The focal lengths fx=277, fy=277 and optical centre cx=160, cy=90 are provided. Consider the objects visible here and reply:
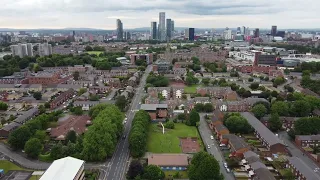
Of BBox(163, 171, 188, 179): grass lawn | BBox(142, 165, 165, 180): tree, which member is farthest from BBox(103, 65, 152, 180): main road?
BBox(163, 171, 188, 179): grass lawn

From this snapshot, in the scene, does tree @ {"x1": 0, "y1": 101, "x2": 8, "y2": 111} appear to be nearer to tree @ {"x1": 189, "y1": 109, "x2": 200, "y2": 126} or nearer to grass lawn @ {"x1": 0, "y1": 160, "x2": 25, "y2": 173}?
grass lawn @ {"x1": 0, "y1": 160, "x2": 25, "y2": 173}

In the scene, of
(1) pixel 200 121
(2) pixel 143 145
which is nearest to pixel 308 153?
(1) pixel 200 121

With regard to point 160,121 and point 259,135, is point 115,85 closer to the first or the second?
point 160,121

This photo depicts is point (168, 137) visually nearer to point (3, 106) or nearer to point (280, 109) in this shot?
point (280, 109)

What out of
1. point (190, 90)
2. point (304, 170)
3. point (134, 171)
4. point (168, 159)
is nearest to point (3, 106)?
point (134, 171)

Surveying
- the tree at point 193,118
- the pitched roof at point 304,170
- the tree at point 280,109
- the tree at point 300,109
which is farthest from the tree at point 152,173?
the tree at point 300,109

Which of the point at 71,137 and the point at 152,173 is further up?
the point at 71,137
